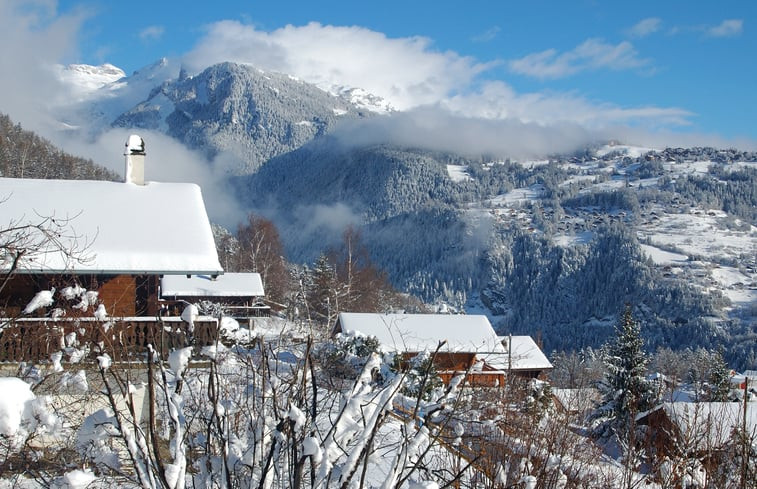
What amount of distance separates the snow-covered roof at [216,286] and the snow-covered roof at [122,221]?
47.6 ft

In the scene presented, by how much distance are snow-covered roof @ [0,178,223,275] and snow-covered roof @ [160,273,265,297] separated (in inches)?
571

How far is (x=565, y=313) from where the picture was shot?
484 ft

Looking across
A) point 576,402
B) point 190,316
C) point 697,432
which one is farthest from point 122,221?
point 697,432

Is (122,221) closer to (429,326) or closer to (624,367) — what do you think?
(429,326)

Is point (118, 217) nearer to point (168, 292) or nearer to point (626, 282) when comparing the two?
point (168, 292)

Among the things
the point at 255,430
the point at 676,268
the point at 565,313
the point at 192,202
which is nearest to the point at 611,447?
the point at 192,202

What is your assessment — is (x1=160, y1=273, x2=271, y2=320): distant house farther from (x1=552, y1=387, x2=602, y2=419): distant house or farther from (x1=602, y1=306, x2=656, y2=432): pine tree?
(x1=552, y1=387, x2=602, y2=419): distant house

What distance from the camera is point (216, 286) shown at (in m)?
32.5

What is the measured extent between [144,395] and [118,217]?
513cm

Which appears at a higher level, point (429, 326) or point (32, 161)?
point (32, 161)

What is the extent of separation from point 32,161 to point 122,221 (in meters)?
54.4

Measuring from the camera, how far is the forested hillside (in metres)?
52.3

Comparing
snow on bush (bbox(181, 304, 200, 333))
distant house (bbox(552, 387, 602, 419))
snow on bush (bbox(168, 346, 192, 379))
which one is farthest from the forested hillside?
snow on bush (bbox(168, 346, 192, 379))

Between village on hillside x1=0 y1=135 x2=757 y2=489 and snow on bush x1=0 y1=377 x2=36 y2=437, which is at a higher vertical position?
snow on bush x1=0 y1=377 x2=36 y2=437
